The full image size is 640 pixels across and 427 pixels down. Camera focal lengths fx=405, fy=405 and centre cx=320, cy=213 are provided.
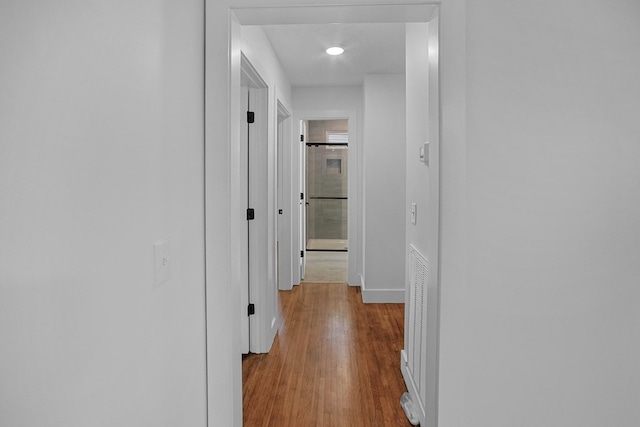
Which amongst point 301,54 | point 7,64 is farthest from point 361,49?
point 7,64

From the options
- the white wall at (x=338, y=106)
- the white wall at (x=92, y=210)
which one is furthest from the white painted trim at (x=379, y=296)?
the white wall at (x=92, y=210)

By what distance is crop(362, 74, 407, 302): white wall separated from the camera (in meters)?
4.38

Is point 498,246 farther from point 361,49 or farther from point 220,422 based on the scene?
point 361,49

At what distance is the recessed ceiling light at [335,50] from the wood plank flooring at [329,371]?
2466mm

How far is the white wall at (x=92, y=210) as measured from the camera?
1.96 ft

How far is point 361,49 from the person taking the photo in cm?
357

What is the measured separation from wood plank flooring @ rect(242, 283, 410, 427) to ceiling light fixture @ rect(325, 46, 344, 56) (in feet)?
8.09

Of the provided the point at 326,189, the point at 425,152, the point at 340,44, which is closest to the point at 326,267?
the point at 326,189

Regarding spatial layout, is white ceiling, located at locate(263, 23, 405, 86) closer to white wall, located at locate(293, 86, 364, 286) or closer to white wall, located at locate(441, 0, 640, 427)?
white wall, located at locate(293, 86, 364, 286)

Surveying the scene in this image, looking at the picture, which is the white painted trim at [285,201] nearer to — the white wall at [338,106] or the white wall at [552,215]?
the white wall at [338,106]

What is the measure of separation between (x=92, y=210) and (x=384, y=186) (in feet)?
12.6

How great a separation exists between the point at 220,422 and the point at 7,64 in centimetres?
141

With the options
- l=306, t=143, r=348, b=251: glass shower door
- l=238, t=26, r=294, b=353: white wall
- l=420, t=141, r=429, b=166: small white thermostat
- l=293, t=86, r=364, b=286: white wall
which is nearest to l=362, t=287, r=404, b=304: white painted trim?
l=293, t=86, r=364, b=286: white wall

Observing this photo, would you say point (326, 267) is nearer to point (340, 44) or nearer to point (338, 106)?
point (338, 106)
